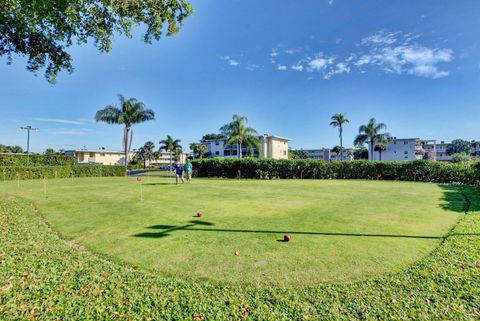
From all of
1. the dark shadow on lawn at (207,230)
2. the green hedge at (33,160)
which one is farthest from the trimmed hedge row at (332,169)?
the dark shadow on lawn at (207,230)

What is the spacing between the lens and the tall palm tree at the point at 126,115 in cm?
3816

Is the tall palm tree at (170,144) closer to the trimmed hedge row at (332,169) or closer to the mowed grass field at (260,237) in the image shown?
the trimmed hedge row at (332,169)

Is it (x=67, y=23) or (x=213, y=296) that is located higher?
(x=67, y=23)

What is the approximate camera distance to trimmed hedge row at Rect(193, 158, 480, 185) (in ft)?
79.8

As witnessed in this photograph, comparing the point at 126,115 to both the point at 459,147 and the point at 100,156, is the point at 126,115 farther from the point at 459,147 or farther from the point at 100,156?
the point at 459,147

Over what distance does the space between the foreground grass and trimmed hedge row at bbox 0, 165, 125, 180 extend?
2727 centimetres

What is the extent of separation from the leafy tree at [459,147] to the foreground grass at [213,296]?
361 ft

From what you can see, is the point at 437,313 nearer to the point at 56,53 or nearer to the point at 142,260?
the point at 142,260

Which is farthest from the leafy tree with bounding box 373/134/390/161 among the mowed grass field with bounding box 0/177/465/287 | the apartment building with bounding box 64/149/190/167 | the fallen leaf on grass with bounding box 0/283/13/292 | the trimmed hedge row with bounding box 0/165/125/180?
the fallen leaf on grass with bounding box 0/283/13/292

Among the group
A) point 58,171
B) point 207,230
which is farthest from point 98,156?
point 207,230

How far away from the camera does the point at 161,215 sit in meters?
8.36

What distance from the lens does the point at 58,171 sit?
2875 centimetres

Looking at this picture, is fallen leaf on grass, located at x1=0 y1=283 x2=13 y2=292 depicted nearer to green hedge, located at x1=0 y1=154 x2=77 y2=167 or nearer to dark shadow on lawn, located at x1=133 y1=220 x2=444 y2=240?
dark shadow on lawn, located at x1=133 y1=220 x2=444 y2=240

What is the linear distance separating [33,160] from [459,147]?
12129 centimetres
